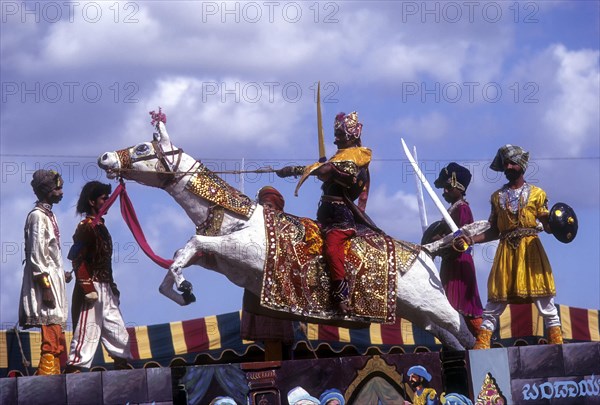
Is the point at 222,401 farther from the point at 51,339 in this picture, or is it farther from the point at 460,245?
the point at 460,245

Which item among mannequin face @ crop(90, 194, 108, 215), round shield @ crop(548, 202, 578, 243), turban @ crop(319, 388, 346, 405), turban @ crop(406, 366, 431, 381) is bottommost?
turban @ crop(319, 388, 346, 405)

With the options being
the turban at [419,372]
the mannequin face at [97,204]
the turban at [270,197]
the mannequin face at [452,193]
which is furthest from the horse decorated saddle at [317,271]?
the mannequin face at [97,204]

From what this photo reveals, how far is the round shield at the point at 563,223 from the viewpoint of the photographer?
10148 millimetres

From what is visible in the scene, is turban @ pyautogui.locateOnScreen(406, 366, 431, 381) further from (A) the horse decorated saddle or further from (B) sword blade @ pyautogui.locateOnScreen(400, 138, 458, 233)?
(B) sword blade @ pyautogui.locateOnScreen(400, 138, 458, 233)

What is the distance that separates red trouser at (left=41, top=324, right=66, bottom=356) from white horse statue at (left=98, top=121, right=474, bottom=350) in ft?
2.88

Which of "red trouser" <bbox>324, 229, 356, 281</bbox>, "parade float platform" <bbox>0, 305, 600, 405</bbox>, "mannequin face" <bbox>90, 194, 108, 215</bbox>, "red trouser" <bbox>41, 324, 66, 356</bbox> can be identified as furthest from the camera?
"mannequin face" <bbox>90, 194, 108, 215</bbox>

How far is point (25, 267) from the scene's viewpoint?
359 inches

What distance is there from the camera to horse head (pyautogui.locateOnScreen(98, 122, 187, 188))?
9391mm

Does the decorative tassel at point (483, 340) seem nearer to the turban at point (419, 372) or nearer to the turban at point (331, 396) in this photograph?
the turban at point (419, 372)

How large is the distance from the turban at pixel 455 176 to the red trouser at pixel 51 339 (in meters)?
3.96

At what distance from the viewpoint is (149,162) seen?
950 centimetres

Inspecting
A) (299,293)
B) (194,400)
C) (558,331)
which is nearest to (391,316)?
(299,293)

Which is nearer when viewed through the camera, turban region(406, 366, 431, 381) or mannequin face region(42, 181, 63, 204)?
turban region(406, 366, 431, 381)

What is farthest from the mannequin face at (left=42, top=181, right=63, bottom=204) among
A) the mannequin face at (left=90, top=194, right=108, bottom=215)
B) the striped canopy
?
the striped canopy
